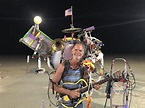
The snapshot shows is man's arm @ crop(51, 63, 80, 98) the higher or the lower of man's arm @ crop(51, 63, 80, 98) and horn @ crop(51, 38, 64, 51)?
the lower

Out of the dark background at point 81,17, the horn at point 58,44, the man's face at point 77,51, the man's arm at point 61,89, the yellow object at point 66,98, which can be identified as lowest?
the yellow object at point 66,98

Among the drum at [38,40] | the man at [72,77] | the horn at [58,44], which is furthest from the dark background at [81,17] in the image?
the man at [72,77]

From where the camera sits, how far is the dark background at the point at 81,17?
108 feet

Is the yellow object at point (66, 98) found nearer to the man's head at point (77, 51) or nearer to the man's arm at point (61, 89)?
the man's arm at point (61, 89)

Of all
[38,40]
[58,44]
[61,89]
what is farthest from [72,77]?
[38,40]

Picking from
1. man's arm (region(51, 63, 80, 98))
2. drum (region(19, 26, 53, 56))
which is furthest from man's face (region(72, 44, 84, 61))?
drum (region(19, 26, 53, 56))

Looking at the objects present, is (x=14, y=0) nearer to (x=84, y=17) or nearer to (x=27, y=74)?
(x=84, y=17)

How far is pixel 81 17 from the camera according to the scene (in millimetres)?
35750

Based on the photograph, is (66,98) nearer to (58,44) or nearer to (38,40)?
(58,44)

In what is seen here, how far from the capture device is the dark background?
32844mm

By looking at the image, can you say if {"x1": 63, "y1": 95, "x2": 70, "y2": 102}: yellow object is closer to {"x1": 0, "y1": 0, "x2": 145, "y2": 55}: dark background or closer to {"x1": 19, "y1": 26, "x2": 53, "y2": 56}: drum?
{"x1": 19, "y1": 26, "x2": 53, "y2": 56}: drum

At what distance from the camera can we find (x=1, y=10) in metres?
34.1

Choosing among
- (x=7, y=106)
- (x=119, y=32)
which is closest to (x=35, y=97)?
(x=7, y=106)

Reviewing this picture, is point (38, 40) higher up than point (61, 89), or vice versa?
point (38, 40)
